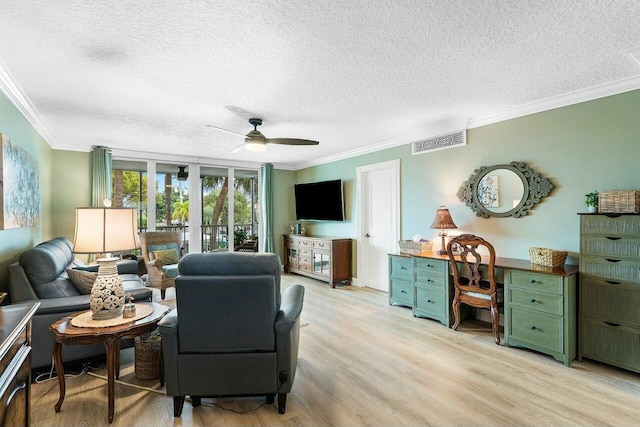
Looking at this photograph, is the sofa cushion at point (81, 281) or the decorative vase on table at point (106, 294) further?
the sofa cushion at point (81, 281)

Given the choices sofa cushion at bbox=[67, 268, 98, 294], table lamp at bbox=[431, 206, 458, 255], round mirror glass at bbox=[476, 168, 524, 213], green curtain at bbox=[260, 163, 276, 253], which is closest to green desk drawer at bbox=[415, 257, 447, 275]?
table lamp at bbox=[431, 206, 458, 255]

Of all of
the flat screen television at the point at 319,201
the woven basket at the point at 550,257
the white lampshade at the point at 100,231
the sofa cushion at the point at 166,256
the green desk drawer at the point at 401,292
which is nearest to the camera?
the white lampshade at the point at 100,231

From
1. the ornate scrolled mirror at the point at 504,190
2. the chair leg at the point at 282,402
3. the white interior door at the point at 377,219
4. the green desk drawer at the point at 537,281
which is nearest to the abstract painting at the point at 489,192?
the ornate scrolled mirror at the point at 504,190

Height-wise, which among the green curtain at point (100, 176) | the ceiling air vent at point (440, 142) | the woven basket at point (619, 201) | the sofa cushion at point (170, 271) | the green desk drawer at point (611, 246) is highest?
the ceiling air vent at point (440, 142)

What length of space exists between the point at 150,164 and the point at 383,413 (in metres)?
5.64

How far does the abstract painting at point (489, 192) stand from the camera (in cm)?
369

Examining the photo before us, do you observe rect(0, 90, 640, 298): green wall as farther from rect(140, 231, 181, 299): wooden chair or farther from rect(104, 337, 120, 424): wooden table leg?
rect(104, 337, 120, 424): wooden table leg

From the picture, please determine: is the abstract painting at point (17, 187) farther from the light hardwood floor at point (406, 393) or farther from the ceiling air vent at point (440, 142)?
the ceiling air vent at point (440, 142)

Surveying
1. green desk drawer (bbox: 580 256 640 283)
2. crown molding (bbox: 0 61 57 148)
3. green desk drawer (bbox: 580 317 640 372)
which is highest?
crown molding (bbox: 0 61 57 148)

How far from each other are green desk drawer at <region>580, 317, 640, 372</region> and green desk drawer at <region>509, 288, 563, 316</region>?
260 millimetres

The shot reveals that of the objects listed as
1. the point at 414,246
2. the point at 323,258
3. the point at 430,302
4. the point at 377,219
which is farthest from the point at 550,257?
the point at 323,258

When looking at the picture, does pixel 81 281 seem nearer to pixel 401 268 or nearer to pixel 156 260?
pixel 156 260

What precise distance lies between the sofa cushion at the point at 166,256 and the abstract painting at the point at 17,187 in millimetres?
1548

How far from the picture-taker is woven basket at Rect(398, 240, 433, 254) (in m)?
4.18
